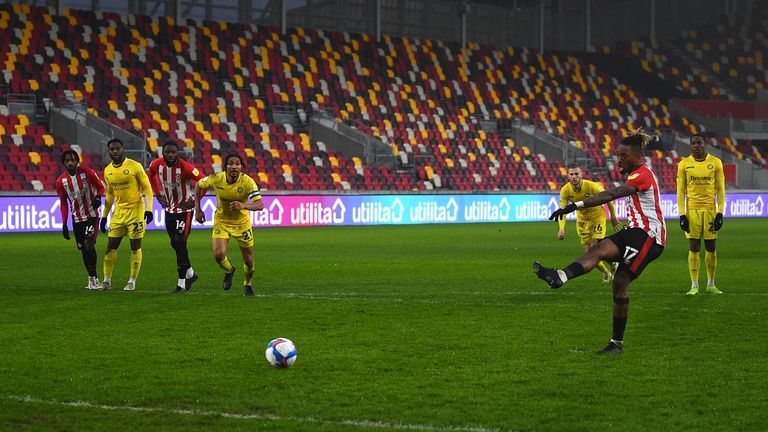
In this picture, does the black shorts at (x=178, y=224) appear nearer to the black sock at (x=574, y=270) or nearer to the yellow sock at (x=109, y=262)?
the yellow sock at (x=109, y=262)

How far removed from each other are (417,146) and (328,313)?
113ft

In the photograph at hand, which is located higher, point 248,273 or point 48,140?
point 48,140

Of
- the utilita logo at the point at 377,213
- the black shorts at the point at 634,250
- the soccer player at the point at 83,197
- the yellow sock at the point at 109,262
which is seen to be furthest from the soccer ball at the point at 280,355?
the utilita logo at the point at 377,213

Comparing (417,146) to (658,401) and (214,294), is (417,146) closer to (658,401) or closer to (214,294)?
(214,294)

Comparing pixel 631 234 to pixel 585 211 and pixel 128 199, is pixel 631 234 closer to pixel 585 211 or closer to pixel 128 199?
pixel 128 199

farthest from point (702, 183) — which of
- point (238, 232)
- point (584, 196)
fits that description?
point (238, 232)

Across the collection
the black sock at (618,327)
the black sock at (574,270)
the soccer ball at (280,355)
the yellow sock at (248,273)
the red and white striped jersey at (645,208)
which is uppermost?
the red and white striped jersey at (645,208)

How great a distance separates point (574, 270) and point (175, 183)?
785 centimetres

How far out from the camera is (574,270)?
357 inches

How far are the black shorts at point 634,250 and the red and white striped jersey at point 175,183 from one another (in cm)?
743

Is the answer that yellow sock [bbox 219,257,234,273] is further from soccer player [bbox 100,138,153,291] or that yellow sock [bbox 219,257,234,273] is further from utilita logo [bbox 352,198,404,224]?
utilita logo [bbox 352,198,404,224]

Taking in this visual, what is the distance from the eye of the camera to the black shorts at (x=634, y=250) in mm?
9578

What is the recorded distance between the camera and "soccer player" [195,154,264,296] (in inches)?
564

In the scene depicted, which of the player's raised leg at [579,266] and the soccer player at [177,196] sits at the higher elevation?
the soccer player at [177,196]
